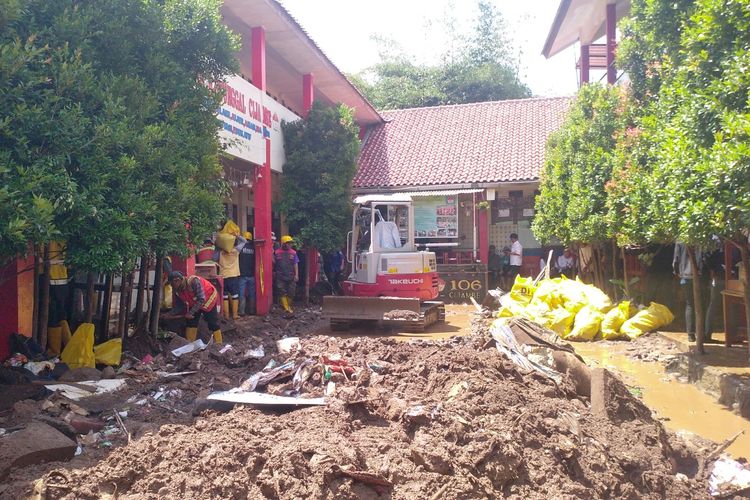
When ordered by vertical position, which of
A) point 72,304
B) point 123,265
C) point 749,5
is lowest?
point 72,304

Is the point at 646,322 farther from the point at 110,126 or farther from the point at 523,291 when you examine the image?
the point at 110,126

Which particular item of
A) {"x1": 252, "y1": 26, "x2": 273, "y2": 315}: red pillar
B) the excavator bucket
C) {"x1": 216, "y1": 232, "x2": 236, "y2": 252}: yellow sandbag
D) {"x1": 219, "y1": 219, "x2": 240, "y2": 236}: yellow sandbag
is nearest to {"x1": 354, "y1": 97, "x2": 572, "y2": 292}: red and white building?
{"x1": 252, "y1": 26, "x2": 273, "y2": 315}: red pillar

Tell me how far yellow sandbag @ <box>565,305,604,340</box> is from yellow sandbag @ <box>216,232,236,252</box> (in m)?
6.79

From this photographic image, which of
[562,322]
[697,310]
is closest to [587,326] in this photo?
[562,322]

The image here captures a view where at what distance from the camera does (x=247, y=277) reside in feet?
44.5

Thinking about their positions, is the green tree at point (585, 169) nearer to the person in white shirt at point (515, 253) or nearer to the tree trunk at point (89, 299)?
the person in white shirt at point (515, 253)

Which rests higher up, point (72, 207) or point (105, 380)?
point (72, 207)

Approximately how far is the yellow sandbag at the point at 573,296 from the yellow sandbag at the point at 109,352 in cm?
788

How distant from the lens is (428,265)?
1283 centimetres

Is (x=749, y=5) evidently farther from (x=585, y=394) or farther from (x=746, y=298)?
(x=585, y=394)

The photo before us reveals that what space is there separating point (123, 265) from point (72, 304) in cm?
252

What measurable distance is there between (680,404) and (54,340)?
25.4 feet

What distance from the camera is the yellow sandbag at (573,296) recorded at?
37.7 feet

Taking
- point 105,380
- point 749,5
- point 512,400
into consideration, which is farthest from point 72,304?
point 749,5
